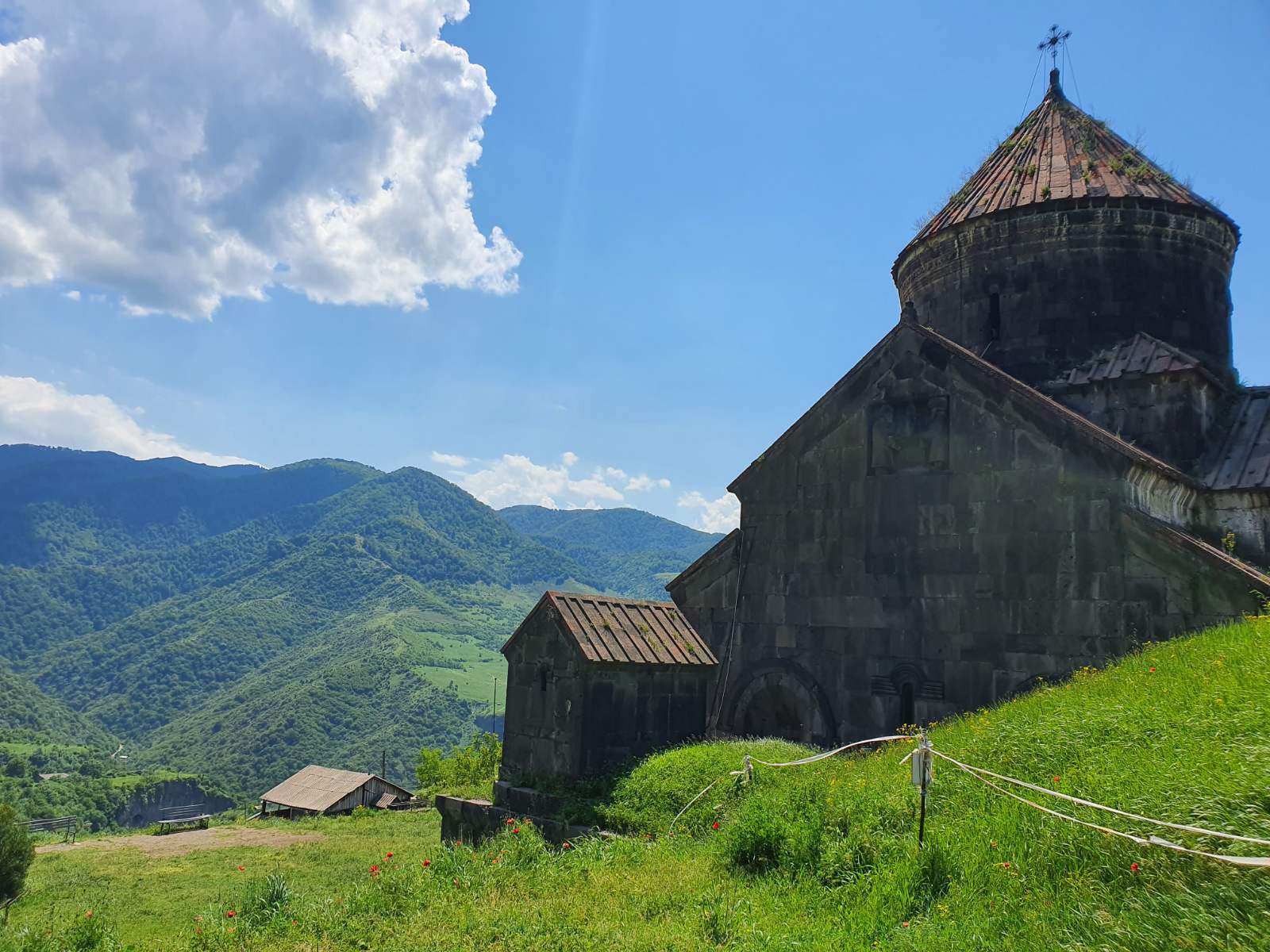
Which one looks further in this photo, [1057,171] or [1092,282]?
[1057,171]

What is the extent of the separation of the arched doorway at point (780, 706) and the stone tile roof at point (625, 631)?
2.02 ft

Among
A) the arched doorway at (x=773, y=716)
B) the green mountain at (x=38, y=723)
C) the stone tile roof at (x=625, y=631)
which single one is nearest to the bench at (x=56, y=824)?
the green mountain at (x=38, y=723)

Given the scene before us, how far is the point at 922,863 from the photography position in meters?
4.82

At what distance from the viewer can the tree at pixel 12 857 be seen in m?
23.7

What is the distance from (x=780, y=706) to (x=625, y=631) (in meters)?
2.27

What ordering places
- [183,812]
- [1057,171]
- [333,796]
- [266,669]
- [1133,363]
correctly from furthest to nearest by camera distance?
[266,669], [183,812], [333,796], [1057,171], [1133,363]

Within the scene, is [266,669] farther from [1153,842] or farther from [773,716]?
[1153,842]

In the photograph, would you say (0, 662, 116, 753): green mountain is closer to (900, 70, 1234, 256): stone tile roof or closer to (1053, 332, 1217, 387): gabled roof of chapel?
(900, 70, 1234, 256): stone tile roof

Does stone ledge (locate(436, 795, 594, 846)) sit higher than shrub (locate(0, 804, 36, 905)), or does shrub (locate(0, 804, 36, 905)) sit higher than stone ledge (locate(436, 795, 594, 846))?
stone ledge (locate(436, 795, 594, 846))

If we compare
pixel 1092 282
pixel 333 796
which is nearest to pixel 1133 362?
pixel 1092 282

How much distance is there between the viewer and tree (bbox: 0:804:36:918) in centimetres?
2367

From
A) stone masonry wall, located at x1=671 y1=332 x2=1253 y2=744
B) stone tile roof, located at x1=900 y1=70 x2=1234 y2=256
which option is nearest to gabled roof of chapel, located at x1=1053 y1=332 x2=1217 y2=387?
stone tile roof, located at x1=900 y1=70 x2=1234 y2=256

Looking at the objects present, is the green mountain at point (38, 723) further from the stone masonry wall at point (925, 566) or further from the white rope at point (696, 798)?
the white rope at point (696, 798)

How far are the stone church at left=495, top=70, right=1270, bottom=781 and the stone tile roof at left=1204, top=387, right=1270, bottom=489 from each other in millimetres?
31
